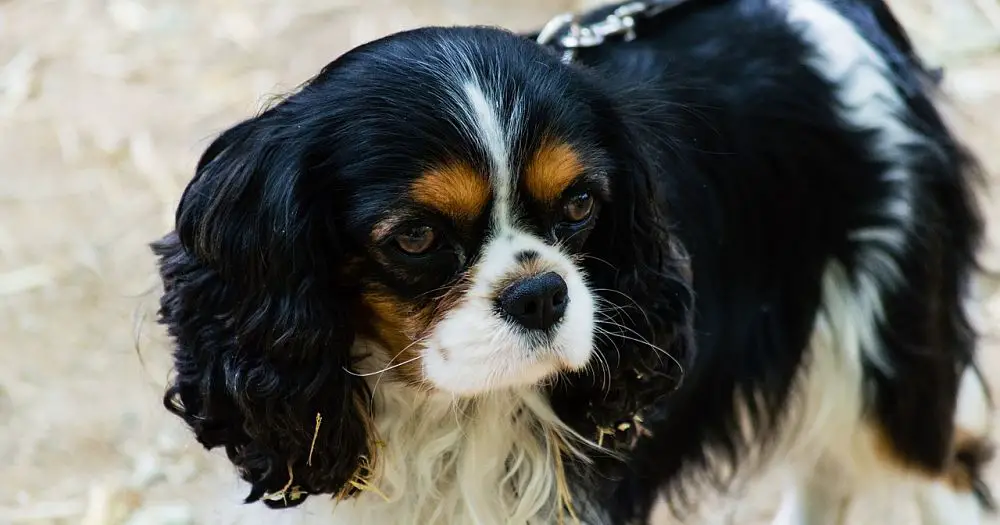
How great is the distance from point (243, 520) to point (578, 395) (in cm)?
72

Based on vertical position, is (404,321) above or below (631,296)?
above

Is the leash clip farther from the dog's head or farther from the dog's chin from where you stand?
the dog's chin

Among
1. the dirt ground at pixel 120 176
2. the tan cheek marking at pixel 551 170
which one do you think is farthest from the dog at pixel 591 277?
the dirt ground at pixel 120 176

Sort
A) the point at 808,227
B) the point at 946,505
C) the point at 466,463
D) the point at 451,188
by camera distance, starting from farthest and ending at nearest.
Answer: the point at 946,505, the point at 808,227, the point at 466,463, the point at 451,188

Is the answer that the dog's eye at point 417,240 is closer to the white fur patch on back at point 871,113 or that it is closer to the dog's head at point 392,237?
the dog's head at point 392,237

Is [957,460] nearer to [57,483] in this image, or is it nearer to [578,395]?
[578,395]

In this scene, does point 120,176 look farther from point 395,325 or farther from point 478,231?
point 478,231

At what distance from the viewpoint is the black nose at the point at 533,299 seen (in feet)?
5.90

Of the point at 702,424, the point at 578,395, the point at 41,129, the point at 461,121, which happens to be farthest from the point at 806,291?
the point at 41,129

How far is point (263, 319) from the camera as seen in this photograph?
6.25 ft

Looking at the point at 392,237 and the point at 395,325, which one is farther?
the point at 395,325

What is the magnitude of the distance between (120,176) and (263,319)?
2818mm

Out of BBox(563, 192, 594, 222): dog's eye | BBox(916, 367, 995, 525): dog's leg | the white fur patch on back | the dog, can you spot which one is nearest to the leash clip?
the dog

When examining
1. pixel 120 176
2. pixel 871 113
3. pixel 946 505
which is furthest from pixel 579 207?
pixel 120 176
